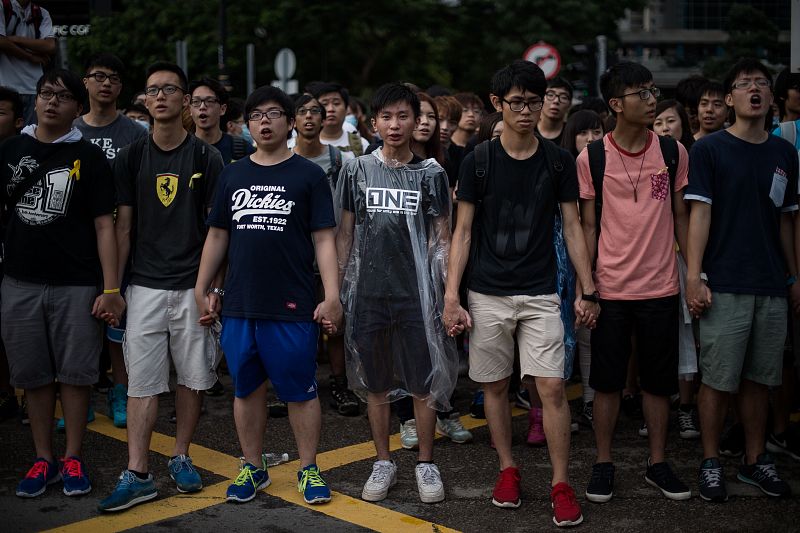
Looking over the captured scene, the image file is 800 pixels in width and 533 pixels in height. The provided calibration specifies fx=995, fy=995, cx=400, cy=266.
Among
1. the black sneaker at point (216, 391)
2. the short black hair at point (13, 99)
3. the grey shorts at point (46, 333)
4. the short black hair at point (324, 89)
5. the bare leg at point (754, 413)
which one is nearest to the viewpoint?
the grey shorts at point (46, 333)

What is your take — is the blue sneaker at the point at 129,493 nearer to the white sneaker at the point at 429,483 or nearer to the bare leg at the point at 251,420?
the bare leg at the point at 251,420

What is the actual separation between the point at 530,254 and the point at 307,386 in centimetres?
126

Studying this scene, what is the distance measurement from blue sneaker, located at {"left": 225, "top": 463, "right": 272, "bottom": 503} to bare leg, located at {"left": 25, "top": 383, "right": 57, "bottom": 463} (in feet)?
2.90

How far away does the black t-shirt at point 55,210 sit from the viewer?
495 centimetres

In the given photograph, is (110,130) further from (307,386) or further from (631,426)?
(631,426)

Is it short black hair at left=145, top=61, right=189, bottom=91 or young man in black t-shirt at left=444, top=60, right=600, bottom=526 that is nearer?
young man in black t-shirt at left=444, top=60, right=600, bottom=526

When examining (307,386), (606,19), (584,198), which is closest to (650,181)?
(584,198)

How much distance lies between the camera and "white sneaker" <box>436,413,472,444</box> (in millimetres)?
5820

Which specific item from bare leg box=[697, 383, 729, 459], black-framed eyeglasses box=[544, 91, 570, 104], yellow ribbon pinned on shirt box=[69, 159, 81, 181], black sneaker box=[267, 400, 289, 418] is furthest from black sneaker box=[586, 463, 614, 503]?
black-framed eyeglasses box=[544, 91, 570, 104]

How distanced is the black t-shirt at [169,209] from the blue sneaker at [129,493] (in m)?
0.94

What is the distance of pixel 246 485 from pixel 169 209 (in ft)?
4.64

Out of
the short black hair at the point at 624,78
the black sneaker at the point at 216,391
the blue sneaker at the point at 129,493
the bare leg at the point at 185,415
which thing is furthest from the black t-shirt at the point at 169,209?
the black sneaker at the point at 216,391

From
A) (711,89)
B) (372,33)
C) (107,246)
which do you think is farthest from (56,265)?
(372,33)

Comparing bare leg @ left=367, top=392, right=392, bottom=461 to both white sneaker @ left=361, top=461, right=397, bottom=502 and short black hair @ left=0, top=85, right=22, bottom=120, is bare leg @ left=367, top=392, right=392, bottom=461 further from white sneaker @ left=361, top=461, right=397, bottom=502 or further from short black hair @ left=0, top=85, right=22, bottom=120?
short black hair @ left=0, top=85, right=22, bottom=120
